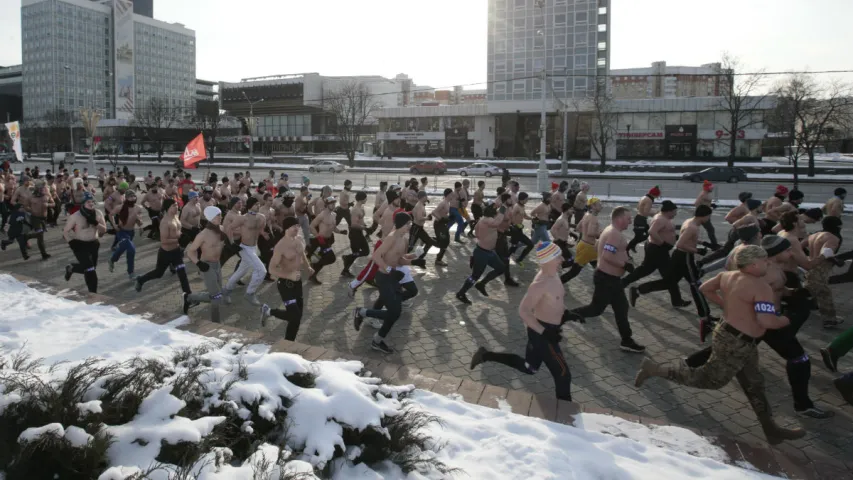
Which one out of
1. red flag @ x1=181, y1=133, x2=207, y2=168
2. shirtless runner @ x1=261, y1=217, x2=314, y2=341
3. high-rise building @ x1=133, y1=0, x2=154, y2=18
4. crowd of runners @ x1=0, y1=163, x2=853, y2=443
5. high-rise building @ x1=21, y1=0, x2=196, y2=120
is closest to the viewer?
crowd of runners @ x1=0, y1=163, x2=853, y2=443

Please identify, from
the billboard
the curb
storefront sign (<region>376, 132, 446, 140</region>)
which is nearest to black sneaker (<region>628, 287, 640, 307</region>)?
the curb

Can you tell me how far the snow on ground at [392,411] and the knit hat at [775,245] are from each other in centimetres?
200

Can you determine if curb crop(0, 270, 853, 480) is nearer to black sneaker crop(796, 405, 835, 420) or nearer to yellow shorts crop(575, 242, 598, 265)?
black sneaker crop(796, 405, 835, 420)

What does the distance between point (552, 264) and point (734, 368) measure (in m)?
1.72

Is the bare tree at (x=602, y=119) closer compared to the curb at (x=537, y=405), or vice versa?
the curb at (x=537, y=405)

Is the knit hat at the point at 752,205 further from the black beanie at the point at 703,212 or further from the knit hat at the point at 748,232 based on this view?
the knit hat at the point at 748,232

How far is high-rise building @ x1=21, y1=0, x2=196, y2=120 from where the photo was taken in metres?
136

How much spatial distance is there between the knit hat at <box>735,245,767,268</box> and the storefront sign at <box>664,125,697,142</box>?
209 ft

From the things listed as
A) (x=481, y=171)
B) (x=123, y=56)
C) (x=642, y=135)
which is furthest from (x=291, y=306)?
(x=123, y=56)

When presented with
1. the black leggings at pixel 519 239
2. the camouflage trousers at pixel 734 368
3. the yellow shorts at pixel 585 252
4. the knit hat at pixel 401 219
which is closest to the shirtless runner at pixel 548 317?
the camouflage trousers at pixel 734 368

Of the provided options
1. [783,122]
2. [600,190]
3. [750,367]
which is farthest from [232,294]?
[783,122]

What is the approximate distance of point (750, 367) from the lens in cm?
487

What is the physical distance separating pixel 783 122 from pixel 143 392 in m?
62.2

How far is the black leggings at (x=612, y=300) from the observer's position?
7270 mm
